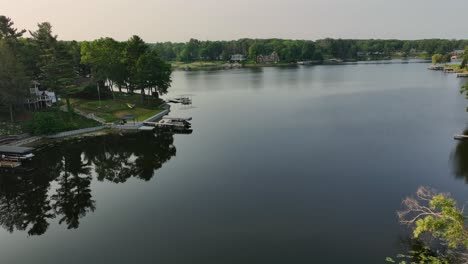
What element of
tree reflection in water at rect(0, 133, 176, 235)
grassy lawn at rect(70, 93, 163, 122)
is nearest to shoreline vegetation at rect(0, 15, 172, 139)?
grassy lawn at rect(70, 93, 163, 122)

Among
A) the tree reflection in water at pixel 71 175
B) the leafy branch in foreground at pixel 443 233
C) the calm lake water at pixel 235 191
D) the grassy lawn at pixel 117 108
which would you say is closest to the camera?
the leafy branch in foreground at pixel 443 233

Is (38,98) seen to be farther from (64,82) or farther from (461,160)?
(461,160)

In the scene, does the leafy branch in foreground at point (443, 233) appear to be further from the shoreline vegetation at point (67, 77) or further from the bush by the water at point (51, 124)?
the shoreline vegetation at point (67, 77)

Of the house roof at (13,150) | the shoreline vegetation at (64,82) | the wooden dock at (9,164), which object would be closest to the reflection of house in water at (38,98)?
the shoreline vegetation at (64,82)

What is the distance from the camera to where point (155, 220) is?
29688 mm

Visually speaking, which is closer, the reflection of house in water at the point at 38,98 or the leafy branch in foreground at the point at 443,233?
the leafy branch in foreground at the point at 443,233

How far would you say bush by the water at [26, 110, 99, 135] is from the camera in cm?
5650

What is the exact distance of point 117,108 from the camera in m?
73.6

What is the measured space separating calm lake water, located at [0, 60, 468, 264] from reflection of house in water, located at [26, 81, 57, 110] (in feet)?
62.1

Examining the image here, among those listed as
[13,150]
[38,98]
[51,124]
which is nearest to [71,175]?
[13,150]

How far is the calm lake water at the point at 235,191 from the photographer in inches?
1000

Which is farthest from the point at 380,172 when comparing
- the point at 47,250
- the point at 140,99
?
the point at 140,99

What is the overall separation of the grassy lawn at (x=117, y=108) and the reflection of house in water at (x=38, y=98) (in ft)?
15.6

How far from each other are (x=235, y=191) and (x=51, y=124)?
131ft
